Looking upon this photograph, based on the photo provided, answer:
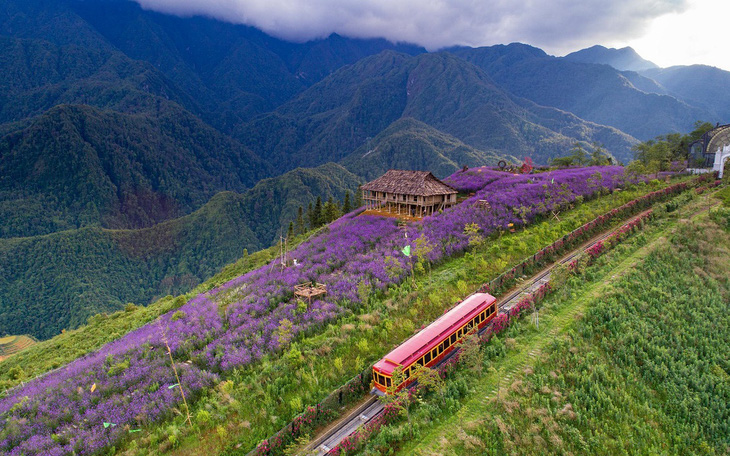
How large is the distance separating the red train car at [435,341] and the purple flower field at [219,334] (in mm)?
8409

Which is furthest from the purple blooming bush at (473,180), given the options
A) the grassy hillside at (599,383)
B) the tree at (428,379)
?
the tree at (428,379)

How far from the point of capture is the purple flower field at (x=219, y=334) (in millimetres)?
21047

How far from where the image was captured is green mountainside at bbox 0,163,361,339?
130000 mm

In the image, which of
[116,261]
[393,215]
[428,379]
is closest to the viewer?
[428,379]

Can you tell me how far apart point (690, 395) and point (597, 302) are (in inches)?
278

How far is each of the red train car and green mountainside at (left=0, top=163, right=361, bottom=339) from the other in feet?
448

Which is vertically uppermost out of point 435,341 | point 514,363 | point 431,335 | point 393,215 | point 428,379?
point 393,215

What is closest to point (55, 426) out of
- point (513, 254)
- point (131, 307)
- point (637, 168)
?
point (513, 254)

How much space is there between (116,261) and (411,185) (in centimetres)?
15270

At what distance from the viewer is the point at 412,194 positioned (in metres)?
53.0

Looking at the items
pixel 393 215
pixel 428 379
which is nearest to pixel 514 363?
pixel 428 379

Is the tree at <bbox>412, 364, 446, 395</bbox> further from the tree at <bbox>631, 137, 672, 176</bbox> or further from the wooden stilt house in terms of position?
the tree at <bbox>631, 137, 672, 176</bbox>

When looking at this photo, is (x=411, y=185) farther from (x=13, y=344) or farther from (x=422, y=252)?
(x=13, y=344)

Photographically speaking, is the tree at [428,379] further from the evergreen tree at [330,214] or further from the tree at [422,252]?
the evergreen tree at [330,214]
